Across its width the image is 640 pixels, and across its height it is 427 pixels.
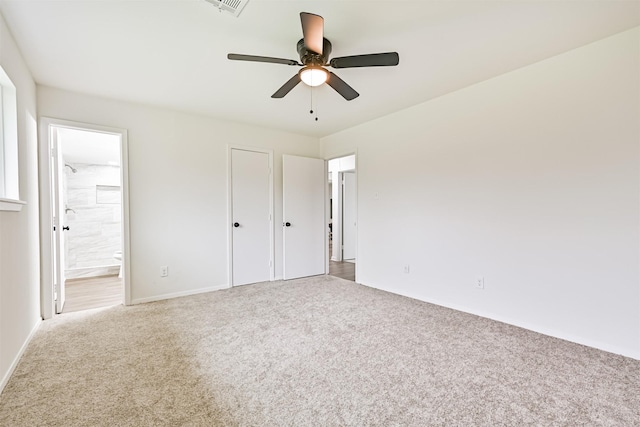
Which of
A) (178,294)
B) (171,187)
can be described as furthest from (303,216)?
(178,294)

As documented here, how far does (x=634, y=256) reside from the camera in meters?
2.07

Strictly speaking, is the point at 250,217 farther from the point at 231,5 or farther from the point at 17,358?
the point at 231,5

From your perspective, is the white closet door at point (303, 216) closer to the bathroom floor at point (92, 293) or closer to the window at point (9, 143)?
the bathroom floor at point (92, 293)

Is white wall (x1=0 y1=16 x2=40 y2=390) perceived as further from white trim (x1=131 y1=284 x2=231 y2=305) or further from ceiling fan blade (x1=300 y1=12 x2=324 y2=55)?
ceiling fan blade (x1=300 y1=12 x2=324 y2=55)

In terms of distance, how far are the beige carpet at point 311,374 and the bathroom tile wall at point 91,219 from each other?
274 cm

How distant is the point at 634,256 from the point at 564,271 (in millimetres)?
431

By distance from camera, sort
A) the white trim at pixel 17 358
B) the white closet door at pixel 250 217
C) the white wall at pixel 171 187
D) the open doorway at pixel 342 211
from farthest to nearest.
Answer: the open doorway at pixel 342 211, the white closet door at pixel 250 217, the white wall at pixel 171 187, the white trim at pixel 17 358

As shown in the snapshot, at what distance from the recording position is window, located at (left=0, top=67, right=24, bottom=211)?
211 cm

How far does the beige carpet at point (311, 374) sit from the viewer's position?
4.95 ft

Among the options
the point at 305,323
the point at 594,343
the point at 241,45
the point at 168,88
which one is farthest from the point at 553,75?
the point at 168,88

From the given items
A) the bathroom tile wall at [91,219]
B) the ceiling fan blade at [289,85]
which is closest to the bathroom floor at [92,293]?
the bathroom tile wall at [91,219]

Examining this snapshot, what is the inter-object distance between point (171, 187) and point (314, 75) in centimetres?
248

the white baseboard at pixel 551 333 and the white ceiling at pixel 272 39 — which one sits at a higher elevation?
the white ceiling at pixel 272 39

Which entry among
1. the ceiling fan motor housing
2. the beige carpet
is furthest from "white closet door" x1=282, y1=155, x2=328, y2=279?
the ceiling fan motor housing
